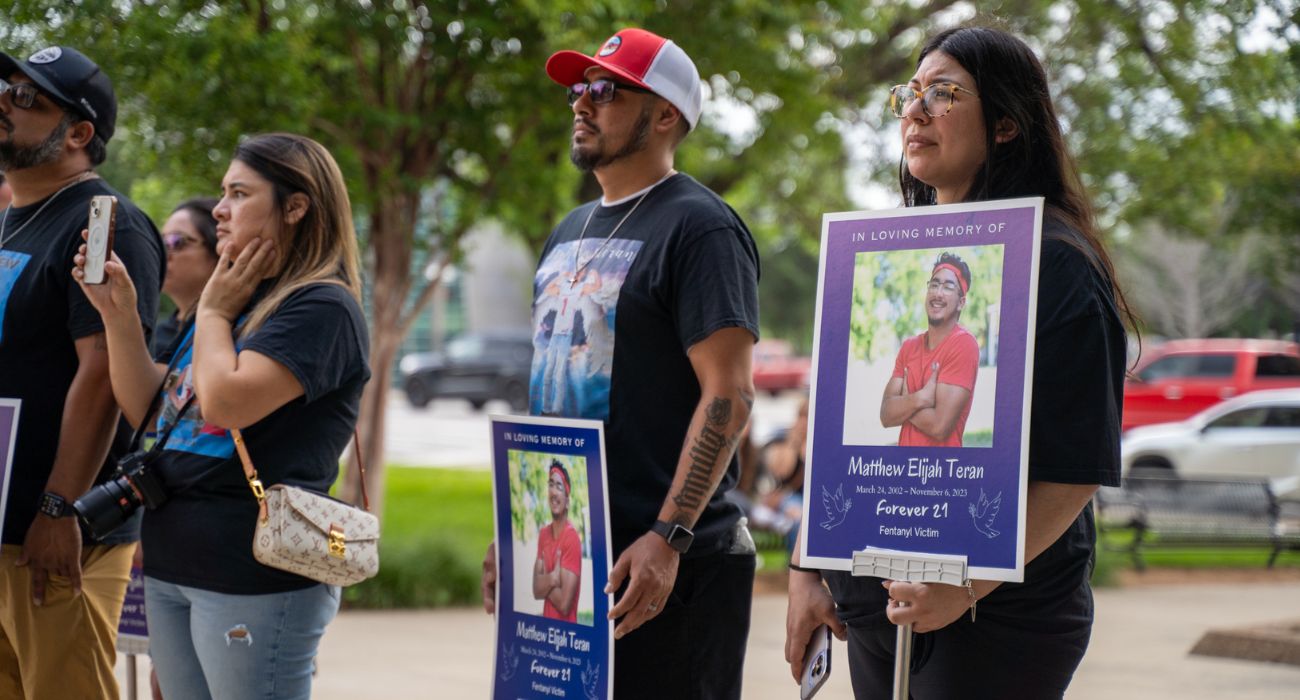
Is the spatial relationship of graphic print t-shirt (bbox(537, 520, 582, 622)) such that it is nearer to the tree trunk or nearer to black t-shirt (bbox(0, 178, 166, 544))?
black t-shirt (bbox(0, 178, 166, 544))

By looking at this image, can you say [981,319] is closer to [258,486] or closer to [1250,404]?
[258,486]

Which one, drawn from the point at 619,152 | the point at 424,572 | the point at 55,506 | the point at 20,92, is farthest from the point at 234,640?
the point at 424,572

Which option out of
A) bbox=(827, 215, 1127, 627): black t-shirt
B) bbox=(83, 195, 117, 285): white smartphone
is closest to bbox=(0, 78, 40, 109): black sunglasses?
bbox=(83, 195, 117, 285): white smartphone

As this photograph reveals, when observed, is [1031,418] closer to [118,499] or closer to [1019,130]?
[1019,130]

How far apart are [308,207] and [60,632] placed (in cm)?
127

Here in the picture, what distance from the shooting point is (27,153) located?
365cm

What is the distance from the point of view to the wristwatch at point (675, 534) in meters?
2.96

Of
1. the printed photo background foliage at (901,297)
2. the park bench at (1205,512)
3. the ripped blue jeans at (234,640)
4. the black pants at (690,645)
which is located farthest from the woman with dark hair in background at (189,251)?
the park bench at (1205,512)

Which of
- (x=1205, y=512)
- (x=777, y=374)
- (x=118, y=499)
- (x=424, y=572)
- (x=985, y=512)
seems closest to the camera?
(x=985, y=512)

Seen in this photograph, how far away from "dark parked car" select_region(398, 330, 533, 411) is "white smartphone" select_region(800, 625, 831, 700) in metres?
28.9

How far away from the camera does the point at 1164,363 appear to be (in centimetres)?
2323

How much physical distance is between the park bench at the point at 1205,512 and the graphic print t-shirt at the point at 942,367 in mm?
11019

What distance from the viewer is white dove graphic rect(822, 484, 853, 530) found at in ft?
7.70

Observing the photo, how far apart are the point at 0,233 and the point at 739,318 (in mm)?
2094
